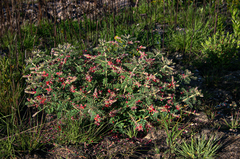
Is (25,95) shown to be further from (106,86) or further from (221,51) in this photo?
(221,51)

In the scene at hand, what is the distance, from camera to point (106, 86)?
229 cm

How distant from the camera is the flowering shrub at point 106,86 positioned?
204 centimetres

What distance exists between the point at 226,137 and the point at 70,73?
174 centimetres

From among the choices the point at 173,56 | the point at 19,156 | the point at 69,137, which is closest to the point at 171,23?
the point at 173,56

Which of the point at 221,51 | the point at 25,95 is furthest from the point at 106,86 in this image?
the point at 221,51

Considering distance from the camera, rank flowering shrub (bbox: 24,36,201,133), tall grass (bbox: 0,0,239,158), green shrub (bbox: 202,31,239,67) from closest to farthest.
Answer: flowering shrub (bbox: 24,36,201,133) → tall grass (bbox: 0,0,239,158) → green shrub (bbox: 202,31,239,67)

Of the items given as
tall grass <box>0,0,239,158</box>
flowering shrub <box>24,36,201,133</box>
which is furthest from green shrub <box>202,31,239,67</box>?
flowering shrub <box>24,36,201,133</box>

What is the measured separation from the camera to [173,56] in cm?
380

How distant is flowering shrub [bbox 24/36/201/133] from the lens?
2.04 metres

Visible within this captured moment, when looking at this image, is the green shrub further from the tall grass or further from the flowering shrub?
the flowering shrub

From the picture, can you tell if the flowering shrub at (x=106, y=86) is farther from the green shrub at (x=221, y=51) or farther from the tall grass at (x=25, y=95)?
the green shrub at (x=221, y=51)

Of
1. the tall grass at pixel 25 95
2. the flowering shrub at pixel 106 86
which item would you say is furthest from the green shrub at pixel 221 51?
the flowering shrub at pixel 106 86

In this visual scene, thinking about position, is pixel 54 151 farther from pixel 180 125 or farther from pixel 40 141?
pixel 180 125

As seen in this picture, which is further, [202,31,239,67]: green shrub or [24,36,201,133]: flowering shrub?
[202,31,239,67]: green shrub
